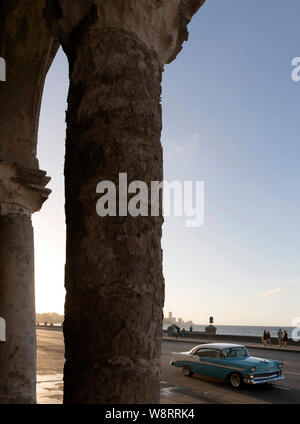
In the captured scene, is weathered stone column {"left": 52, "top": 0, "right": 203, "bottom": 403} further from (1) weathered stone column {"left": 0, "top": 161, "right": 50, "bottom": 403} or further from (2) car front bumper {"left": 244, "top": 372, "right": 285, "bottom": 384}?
(2) car front bumper {"left": 244, "top": 372, "right": 285, "bottom": 384}

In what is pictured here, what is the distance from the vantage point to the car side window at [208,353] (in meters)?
12.7

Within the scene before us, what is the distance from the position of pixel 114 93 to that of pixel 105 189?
1.93ft

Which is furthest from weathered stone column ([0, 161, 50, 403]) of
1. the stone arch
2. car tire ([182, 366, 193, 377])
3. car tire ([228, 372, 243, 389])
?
car tire ([182, 366, 193, 377])

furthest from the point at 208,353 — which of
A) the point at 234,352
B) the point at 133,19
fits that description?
the point at 133,19

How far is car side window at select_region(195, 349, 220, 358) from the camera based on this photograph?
12.7 meters

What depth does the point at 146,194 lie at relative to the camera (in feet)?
7.79

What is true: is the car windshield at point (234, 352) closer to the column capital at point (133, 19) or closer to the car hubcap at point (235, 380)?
the car hubcap at point (235, 380)

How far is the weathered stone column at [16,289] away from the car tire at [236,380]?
740 centimetres

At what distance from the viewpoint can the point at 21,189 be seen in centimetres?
636

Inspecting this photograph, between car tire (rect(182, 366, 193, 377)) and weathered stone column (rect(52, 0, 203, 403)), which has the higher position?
weathered stone column (rect(52, 0, 203, 403))

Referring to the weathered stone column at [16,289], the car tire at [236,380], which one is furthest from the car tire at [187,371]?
the weathered stone column at [16,289]

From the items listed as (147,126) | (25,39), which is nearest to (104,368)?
(147,126)
